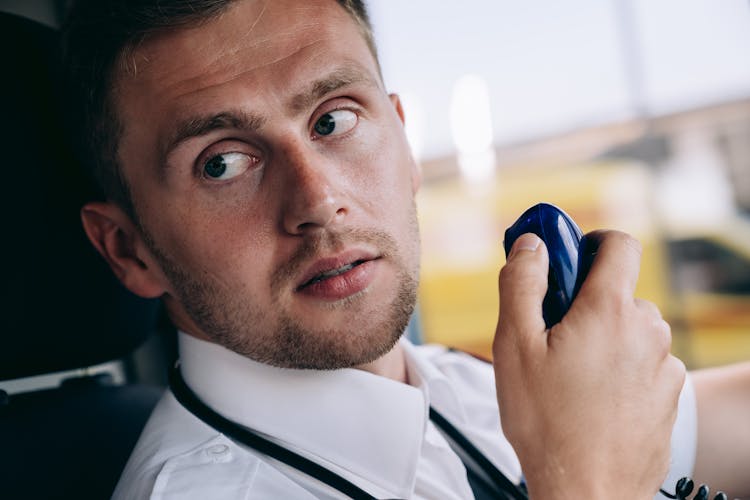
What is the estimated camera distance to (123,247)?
1082 mm

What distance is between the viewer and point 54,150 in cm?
103

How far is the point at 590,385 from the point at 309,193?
41 cm

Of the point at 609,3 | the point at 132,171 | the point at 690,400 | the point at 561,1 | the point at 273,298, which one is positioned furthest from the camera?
the point at 561,1

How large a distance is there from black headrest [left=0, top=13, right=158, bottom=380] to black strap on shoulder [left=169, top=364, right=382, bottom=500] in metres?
0.16

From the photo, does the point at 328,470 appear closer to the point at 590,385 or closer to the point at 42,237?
the point at 590,385

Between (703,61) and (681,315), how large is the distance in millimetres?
1187

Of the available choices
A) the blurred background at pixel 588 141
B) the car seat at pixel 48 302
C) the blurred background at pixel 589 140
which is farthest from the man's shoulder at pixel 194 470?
the blurred background at pixel 589 140

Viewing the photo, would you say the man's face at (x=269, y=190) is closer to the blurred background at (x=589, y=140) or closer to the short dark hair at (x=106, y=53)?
the short dark hair at (x=106, y=53)

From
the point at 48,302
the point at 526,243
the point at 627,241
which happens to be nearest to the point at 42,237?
the point at 48,302

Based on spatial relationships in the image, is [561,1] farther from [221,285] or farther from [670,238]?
[221,285]

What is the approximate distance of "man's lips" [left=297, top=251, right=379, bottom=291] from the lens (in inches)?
35.3

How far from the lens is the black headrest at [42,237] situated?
97 cm

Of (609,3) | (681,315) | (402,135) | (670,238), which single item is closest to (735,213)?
(670,238)

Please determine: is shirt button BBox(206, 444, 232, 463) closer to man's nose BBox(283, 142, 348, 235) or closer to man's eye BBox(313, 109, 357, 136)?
man's nose BBox(283, 142, 348, 235)
